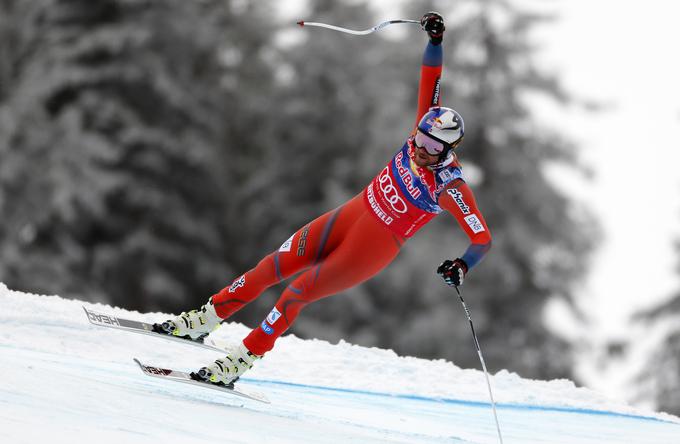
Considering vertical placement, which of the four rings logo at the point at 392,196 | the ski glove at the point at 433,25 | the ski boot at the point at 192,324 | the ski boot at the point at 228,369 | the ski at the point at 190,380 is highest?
the ski glove at the point at 433,25

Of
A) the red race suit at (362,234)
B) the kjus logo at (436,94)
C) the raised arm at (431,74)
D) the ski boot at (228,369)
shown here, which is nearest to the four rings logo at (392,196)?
the red race suit at (362,234)

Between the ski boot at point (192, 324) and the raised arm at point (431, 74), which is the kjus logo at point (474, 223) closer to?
the raised arm at point (431, 74)

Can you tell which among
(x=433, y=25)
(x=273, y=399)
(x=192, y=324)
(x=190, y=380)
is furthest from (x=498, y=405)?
(x=433, y=25)

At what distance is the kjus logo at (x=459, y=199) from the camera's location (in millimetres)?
5012

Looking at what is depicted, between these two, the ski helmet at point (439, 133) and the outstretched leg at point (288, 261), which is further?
the outstretched leg at point (288, 261)

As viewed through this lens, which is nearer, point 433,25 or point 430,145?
point 430,145

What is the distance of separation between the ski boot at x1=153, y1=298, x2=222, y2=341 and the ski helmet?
1.50 metres

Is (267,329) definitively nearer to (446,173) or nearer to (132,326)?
(132,326)

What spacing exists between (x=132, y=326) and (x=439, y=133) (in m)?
2.09

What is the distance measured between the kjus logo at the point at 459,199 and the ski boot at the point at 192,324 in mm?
1491

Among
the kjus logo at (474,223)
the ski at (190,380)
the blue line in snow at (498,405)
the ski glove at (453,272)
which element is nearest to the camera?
the ski glove at (453,272)

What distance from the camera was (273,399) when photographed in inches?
222

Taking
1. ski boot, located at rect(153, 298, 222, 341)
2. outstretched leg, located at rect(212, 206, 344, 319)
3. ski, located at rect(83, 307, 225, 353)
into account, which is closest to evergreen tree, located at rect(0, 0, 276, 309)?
ski, located at rect(83, 307, 225, 353)

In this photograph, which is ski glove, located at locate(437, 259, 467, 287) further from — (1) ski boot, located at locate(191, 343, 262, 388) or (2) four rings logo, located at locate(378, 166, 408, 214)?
(1) ski boot, located at locate(191, 343, 262, 388)
